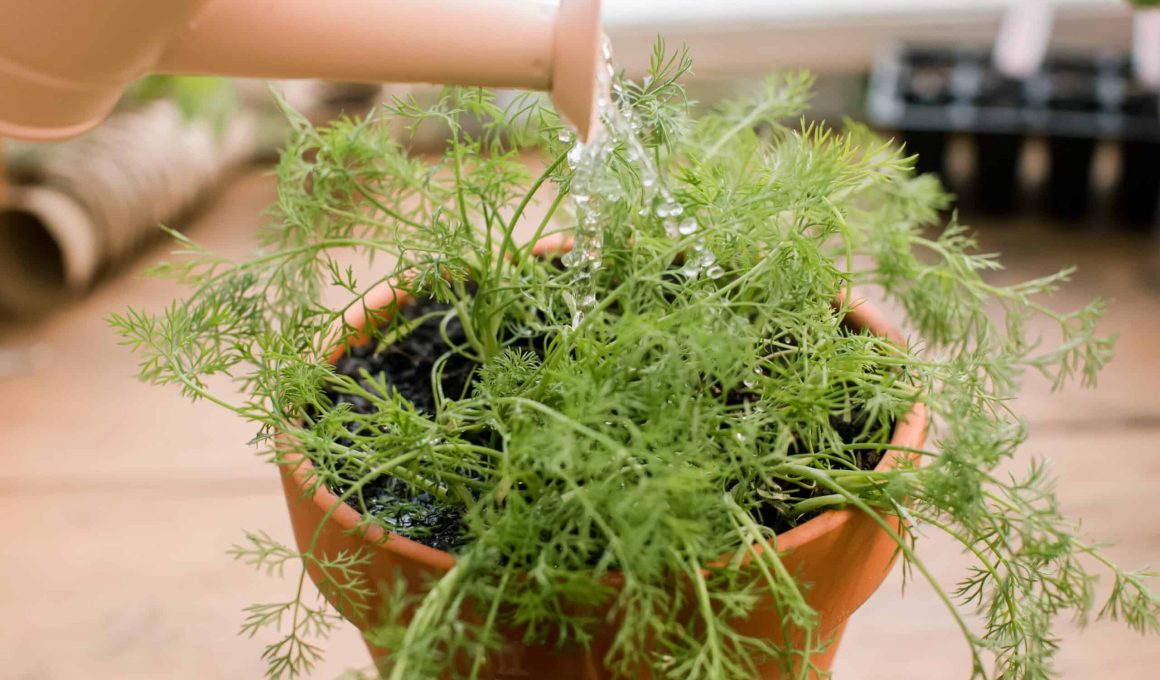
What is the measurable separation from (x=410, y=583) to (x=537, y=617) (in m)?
0.06

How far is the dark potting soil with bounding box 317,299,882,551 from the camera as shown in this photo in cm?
47

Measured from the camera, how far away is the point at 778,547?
419 millimetres

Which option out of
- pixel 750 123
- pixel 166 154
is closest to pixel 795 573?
pixel 750 123

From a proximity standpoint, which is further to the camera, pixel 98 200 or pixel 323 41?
pixel 98 200

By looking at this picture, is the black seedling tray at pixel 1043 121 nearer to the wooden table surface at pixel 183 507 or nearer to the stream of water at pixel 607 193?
the wooden table surface at pixel 183 507

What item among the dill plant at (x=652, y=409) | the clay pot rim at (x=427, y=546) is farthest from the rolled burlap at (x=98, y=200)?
the clay pot rim at (x=427, y=546)

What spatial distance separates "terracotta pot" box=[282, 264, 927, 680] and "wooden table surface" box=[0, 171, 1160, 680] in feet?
0.72

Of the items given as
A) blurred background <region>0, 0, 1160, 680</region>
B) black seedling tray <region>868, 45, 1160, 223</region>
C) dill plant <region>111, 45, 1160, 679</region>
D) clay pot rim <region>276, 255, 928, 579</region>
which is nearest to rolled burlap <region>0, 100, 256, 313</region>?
blurred background <region>0, 0, 1160, 680</region>

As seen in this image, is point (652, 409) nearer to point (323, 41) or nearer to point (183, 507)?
point (323, 41)

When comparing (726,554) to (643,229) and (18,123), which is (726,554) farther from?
(18,123)

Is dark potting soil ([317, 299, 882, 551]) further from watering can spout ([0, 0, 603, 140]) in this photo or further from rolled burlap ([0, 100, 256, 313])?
rolled burlap ([0, 100, 256, 313])

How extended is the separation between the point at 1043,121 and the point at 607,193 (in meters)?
0.68

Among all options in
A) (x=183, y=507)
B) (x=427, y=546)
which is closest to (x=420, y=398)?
(x=427, y=546)

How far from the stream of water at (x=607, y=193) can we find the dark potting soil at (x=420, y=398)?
63 mm
